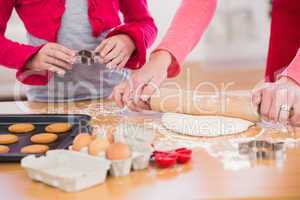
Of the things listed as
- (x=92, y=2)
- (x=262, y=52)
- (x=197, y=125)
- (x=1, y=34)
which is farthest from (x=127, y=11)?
(x=262, y=52)

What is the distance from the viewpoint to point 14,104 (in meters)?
1.20

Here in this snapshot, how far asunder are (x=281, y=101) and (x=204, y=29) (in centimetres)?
30

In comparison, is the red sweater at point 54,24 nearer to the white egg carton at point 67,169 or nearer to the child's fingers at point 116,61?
the child's fingers at point 116,61

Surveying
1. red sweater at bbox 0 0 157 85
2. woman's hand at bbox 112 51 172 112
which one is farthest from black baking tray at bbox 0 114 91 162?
red sweater at bbox 0 0 157 85

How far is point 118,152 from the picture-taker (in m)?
0.72

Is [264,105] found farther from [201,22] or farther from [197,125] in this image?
[201,22]

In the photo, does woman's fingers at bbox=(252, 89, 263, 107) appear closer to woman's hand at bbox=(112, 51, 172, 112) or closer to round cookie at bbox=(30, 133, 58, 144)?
woman's hand at bbox=(112, 51, 172, 112)

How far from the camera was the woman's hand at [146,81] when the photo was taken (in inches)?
41.2

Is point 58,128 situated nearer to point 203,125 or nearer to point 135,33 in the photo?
point 203,125

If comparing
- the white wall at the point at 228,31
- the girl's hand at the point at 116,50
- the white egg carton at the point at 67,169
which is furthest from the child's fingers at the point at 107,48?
the white wall at the point at 228,31

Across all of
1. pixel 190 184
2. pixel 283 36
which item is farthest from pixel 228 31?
pixel 190 184

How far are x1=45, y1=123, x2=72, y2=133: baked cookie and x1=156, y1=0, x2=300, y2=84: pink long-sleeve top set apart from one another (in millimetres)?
270

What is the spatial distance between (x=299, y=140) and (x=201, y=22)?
34 centimetres

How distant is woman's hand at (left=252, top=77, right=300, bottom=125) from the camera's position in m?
0.87
